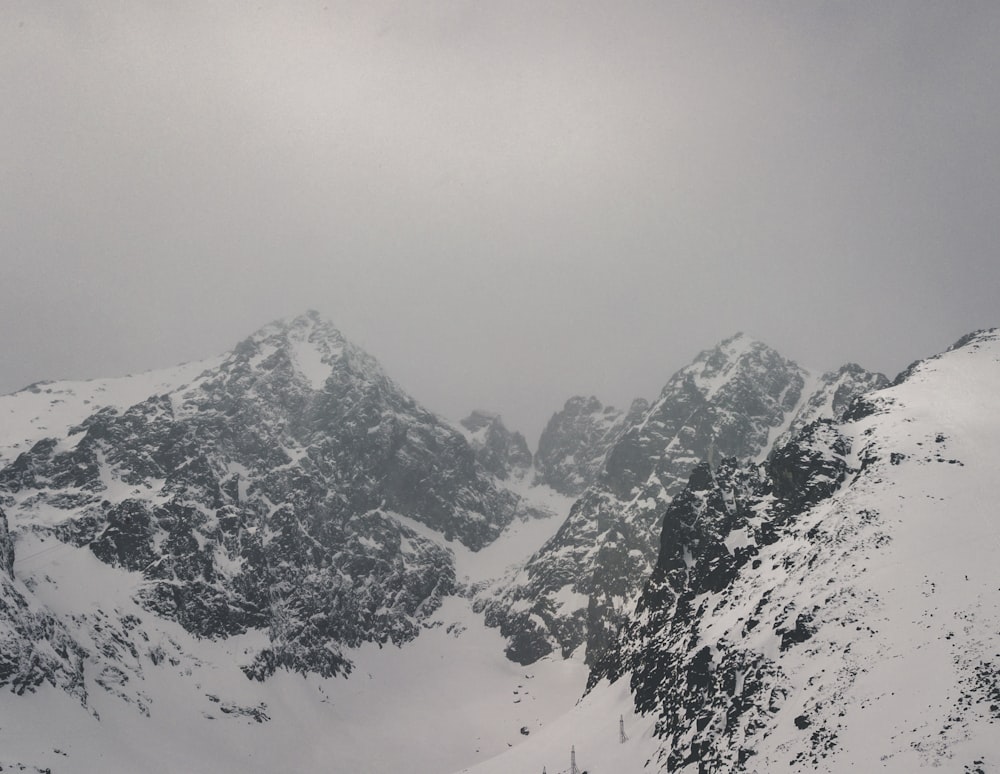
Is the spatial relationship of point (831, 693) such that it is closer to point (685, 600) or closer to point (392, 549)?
point (685, 600)

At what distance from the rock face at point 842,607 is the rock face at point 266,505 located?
255 ft

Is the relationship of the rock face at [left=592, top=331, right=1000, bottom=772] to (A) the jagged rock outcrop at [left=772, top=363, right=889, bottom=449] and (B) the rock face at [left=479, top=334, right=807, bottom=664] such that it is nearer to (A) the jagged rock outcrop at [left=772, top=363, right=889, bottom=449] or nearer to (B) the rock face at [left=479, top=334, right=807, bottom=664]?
(B) the rock face at [left=479, top=334, right=807, bottom=664]

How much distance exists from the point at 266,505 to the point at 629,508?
89036mm

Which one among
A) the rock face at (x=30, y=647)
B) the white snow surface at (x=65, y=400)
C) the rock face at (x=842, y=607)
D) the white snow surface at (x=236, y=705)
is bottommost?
the white snow surface at (x=236, y=705)

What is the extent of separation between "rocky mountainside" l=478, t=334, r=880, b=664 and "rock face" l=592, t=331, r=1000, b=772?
57897mm

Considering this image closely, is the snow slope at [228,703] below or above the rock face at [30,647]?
below

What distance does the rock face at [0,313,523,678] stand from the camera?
407 feet

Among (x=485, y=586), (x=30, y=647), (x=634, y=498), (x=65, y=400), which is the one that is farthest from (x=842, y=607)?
(x=65, y=400)

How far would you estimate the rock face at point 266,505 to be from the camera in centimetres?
12394

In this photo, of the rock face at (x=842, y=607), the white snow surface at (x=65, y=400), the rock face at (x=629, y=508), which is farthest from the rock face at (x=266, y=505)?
the rock face at (x=842, y=607)

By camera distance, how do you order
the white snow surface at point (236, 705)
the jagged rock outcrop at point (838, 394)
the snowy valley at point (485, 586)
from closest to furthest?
the snowy valley at point (485, 586)
the white snow surface at point (236, 705)
the jagged rock outcrop at point (838, 394)

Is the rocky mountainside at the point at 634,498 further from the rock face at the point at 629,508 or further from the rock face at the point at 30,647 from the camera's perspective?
the rock face at the point at 30,647

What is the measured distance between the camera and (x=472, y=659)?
5605 inches

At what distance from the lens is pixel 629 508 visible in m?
160
